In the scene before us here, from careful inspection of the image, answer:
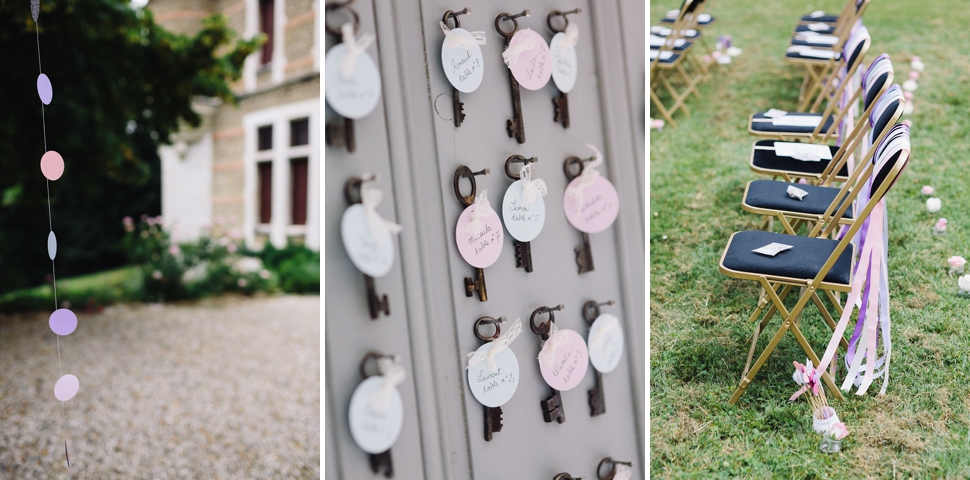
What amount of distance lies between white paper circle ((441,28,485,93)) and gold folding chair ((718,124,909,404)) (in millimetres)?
1324

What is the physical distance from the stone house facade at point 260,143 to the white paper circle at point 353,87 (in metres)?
7.17

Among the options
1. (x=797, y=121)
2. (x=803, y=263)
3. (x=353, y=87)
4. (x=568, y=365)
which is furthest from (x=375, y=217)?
(x=797, y=121)

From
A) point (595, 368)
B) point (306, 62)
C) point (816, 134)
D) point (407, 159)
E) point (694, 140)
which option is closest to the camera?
point (407, 159)

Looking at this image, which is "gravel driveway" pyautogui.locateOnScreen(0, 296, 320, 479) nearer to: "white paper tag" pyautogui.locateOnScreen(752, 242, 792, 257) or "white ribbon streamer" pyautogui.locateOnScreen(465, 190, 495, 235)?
"white ribbon streamer" pyautogui.locateOnScreen(465, 190, 495, 235)

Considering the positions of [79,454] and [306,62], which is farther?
[306,62]

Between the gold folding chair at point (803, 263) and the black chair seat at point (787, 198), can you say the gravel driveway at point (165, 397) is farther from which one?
the black chair seat at point (787, 198)

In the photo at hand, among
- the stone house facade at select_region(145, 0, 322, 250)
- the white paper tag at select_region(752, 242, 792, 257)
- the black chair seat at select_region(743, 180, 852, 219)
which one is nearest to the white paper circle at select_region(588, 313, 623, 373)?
the white paper tag at select_region(752, 242, 792, 257)

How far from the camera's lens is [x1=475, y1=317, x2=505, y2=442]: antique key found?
1140 mm

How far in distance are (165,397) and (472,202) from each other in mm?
3789

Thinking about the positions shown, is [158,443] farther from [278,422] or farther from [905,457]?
[905,457]

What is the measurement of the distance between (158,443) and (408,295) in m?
3.03

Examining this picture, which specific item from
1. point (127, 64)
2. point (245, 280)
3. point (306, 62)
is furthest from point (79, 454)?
point (306, 62)

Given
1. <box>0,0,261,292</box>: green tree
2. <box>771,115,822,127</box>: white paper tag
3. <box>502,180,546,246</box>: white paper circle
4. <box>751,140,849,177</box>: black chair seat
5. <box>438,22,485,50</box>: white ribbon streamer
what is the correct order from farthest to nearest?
<box>0,0,261,292</box>: green tree < <box>771,115,822,127</box>: white paper tag < <box>751,140,849,177</box>: black chair seat < <box>502,180,546,246</box>: white paper circle < <box>438,22,485,50</box>: white ribbon streamer

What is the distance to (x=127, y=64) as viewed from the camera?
490 centimetres
